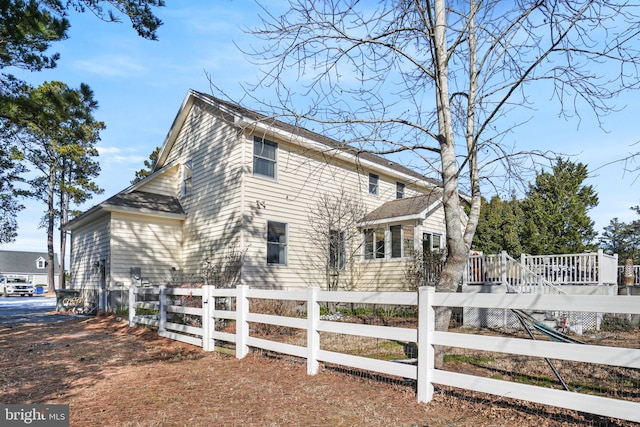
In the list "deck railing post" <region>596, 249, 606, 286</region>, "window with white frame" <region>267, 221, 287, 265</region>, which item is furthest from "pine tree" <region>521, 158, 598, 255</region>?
"window with white frame" <region>267, 221, 287, 265</region>

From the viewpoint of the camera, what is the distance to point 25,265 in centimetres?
5409

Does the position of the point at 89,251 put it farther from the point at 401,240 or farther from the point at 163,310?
the point at 401,240

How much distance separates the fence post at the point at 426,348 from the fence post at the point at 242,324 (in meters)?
3.38

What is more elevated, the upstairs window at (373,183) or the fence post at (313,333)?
the upstairs window at (373,183)

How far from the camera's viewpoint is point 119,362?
7.06 m

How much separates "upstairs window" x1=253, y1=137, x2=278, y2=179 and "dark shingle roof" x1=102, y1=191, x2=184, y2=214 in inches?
154

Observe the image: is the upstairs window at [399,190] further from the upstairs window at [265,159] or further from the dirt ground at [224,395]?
the dirt ground at [224,395]

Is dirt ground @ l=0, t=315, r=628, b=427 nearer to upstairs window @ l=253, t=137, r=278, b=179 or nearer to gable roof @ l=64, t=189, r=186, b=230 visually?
gable roof @ l=64, t=189, r=186, b=230

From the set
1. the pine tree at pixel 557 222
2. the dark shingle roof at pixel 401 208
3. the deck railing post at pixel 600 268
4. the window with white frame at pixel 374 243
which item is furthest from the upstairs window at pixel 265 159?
the pine tree at pixel 557 222

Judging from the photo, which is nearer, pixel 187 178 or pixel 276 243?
pixel 276 243

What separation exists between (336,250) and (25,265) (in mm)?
54421

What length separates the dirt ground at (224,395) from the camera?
4102 mm

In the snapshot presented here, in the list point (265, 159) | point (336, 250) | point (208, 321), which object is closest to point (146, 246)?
point (265, 159)

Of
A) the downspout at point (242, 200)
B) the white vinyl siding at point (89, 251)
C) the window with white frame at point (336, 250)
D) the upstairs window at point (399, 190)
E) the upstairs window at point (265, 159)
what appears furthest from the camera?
the upstairs window at point (399, 190)
